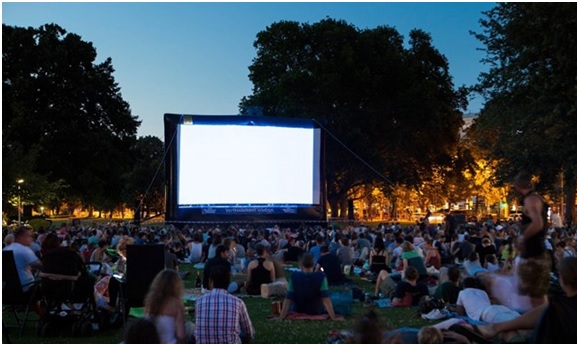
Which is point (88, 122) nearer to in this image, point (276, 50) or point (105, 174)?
point (105, 174)

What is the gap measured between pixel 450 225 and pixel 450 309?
1262 cm

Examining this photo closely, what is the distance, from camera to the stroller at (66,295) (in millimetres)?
8180

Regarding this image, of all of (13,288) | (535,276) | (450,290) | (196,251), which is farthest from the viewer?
(196,251)

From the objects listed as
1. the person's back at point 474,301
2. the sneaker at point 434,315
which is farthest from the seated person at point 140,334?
the sneaker at point 434,315

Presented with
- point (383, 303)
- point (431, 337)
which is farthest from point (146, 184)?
point (431, 337)

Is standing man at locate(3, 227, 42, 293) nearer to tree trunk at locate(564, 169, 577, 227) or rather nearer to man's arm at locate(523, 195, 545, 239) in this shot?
man's arm at locate(523, 195, 545, 239)

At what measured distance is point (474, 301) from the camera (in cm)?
785

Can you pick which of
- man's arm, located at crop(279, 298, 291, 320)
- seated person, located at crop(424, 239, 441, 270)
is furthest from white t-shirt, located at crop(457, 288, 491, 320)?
seated person, located at crop(424, 239, 441, 270)

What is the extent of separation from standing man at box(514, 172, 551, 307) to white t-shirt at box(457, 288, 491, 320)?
3.37ft

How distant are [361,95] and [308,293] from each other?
105 ft

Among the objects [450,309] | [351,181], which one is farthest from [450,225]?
[351,181]

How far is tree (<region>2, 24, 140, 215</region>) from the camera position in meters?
37.8

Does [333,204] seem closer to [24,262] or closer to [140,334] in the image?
[24,262]

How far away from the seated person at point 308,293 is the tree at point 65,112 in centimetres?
2935
